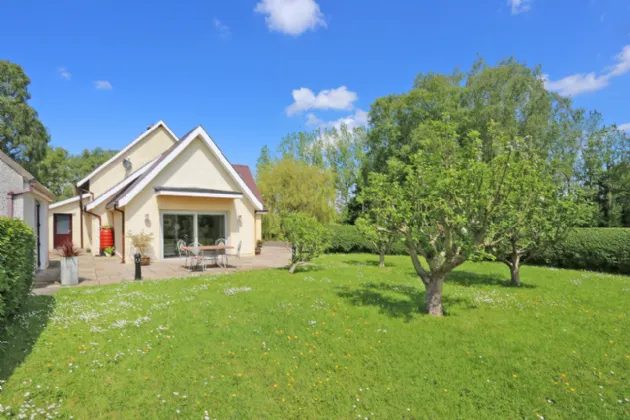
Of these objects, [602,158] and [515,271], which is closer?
[515,271]

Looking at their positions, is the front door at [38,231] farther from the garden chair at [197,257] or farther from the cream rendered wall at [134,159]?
the cream rendered wall at [134,159]

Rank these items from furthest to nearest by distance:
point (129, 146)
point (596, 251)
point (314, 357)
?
point (129, 146) < point (596, 251) < point (314, 357)

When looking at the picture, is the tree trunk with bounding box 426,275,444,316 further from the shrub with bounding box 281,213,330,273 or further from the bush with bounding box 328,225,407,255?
the bush with bounding box 328,225,407,255

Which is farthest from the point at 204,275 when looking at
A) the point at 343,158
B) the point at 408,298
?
the point at 343,158

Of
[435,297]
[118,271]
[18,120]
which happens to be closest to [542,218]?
[435,297]

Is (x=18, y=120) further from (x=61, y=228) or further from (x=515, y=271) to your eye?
(x=515, y=271)

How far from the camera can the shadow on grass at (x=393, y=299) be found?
7534mm

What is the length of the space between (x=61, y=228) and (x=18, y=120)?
48.3ft

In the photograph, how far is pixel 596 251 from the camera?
51.9 feet

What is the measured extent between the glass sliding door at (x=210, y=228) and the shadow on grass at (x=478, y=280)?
12.4m

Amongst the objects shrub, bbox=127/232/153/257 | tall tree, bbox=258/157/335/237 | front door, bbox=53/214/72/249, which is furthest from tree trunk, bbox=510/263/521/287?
front door, bbox=53/214/72/249

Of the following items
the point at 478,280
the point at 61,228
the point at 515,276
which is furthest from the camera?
the point at 61,228

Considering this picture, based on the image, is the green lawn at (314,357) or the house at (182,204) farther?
the house at (182,204)

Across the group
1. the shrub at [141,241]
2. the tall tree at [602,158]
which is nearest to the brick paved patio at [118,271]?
the shrub at [141,241]
